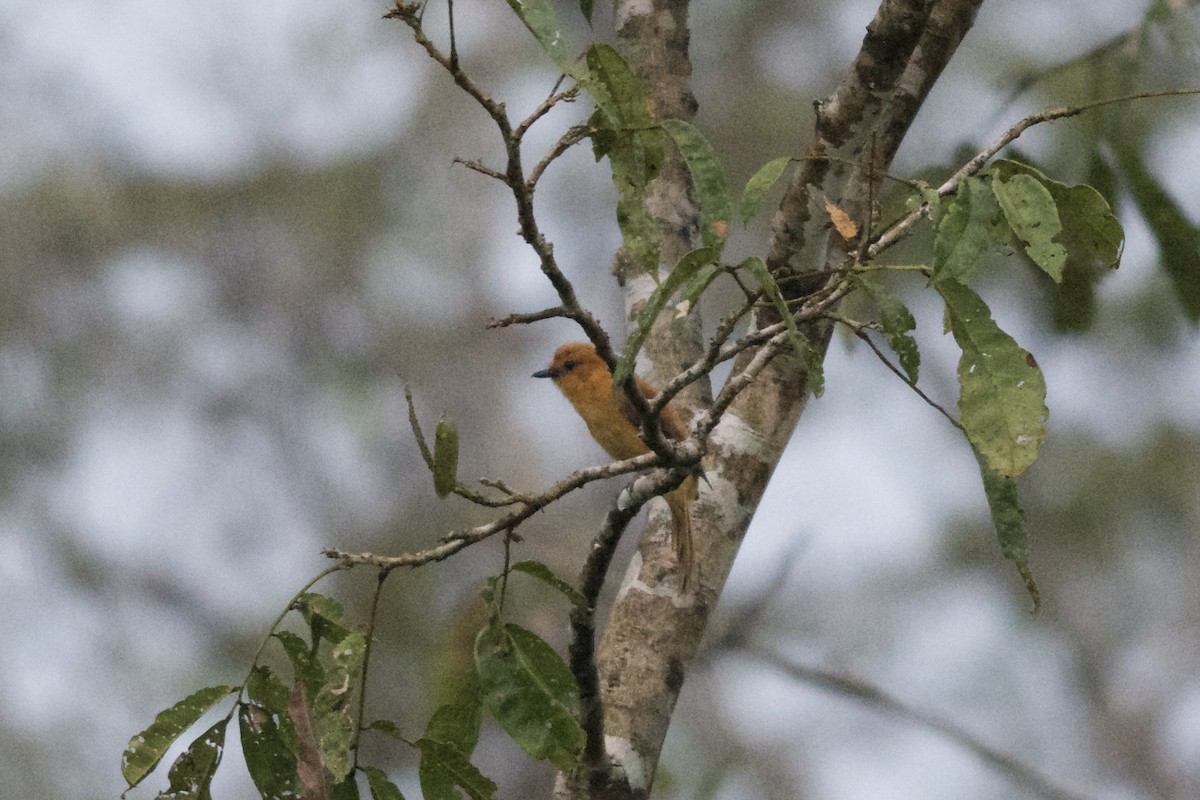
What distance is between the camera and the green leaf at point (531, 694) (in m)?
2.22

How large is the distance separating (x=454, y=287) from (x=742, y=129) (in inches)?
84.8

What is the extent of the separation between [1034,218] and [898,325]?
10.6 inches

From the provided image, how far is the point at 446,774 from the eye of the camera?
2.35 metres

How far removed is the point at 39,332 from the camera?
Answer: 9.36 m

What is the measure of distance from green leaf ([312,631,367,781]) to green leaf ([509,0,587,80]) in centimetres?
102

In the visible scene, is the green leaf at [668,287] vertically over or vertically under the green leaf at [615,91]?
under

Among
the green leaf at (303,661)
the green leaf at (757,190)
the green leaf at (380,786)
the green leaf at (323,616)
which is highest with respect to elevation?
the green leaf at (757,190)

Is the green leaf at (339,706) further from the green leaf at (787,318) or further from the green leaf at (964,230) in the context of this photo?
the green leaf at (964,230)

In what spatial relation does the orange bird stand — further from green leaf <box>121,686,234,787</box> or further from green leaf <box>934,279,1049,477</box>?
green leaf <box>934,279,1049,477</box>

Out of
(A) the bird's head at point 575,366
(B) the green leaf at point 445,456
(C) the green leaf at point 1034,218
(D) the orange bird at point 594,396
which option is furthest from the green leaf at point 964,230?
(A) the bird's head at point 575,366

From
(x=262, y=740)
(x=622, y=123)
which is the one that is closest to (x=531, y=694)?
(x=262, y=740)

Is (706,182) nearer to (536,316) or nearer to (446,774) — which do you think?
(536,316)

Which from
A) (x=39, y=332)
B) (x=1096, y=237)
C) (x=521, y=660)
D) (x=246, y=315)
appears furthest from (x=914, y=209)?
(x=39, y=332)

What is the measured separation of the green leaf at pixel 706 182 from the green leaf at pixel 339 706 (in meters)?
0.91
